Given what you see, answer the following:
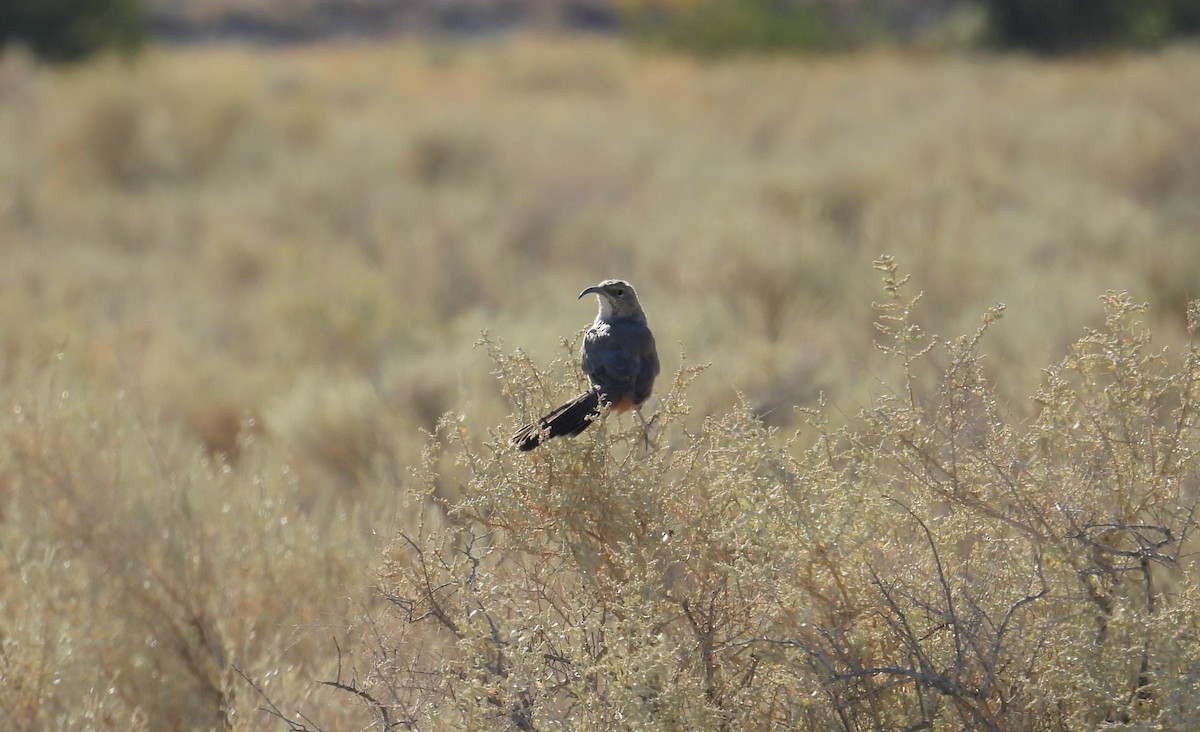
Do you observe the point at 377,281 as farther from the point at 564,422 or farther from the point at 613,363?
the point at 564,422

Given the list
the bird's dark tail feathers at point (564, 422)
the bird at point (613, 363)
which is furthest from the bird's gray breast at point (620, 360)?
the bird's dark tail feathers at point (564, 422)

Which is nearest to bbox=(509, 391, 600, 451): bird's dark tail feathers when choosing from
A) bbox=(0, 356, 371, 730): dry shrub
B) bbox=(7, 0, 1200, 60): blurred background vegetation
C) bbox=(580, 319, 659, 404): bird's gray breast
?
bbox=(580, 319, 659, 404): bird's gray breast

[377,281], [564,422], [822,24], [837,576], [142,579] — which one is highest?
[822,24]

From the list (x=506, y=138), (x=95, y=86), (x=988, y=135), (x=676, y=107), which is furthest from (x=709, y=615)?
(x=676, y=107)

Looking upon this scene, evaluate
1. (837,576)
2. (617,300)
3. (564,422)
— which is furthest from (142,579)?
(837,576)

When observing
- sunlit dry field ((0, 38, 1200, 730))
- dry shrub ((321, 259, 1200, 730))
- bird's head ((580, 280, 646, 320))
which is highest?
bird's head ((580, 280, 646, 320))

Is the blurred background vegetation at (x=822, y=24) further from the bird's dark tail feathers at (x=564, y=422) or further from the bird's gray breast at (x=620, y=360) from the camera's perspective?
the bird's dark tail feathers at (x=564, y=422)

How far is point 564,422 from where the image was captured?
9.38 ft

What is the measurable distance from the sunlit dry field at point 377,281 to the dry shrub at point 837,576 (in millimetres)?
164

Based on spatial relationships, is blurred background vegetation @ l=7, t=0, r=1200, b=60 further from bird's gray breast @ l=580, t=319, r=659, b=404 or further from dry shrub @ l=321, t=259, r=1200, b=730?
dry shrub @ l=321, t=259, r=1200, b=730

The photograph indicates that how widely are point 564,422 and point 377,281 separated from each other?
6.90 m

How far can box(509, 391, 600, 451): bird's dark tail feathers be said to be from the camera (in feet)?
9.02

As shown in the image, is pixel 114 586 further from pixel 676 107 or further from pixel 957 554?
pixel 676 107

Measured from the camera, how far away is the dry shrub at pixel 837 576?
2420 mm
